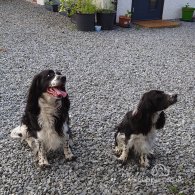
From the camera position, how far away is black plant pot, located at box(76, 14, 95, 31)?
8539 mm

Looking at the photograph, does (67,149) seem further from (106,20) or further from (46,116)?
(106,20)

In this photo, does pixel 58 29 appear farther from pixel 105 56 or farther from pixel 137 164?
pixel 137 164

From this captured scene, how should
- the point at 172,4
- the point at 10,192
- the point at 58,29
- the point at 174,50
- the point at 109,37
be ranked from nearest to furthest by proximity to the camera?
the point at 10,192
the point at 174,50
the point at 109,37
the point at 58,29
the point at 172,4

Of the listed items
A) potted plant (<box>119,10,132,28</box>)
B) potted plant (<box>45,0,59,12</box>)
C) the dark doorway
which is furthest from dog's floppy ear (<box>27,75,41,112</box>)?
potted plant (<box>45,0,59,12</box>)

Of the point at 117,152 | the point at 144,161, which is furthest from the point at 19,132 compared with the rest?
the point at 144,161

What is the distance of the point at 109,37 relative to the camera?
27.4 ft

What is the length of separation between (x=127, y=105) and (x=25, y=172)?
201 cm

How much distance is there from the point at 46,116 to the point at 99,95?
1.93 metres

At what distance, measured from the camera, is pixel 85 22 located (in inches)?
340

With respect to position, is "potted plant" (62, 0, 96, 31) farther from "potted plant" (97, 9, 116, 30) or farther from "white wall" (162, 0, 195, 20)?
"white wall" (162, 0, 195, 20)

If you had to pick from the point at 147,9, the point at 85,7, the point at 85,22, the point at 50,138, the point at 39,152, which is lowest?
the point at 39,152

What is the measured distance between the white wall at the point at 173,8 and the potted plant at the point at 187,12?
0.71 feet

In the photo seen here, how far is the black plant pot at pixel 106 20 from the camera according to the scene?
8.79 m

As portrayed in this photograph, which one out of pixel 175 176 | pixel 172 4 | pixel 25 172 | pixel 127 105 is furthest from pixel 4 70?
pixel 172 4
